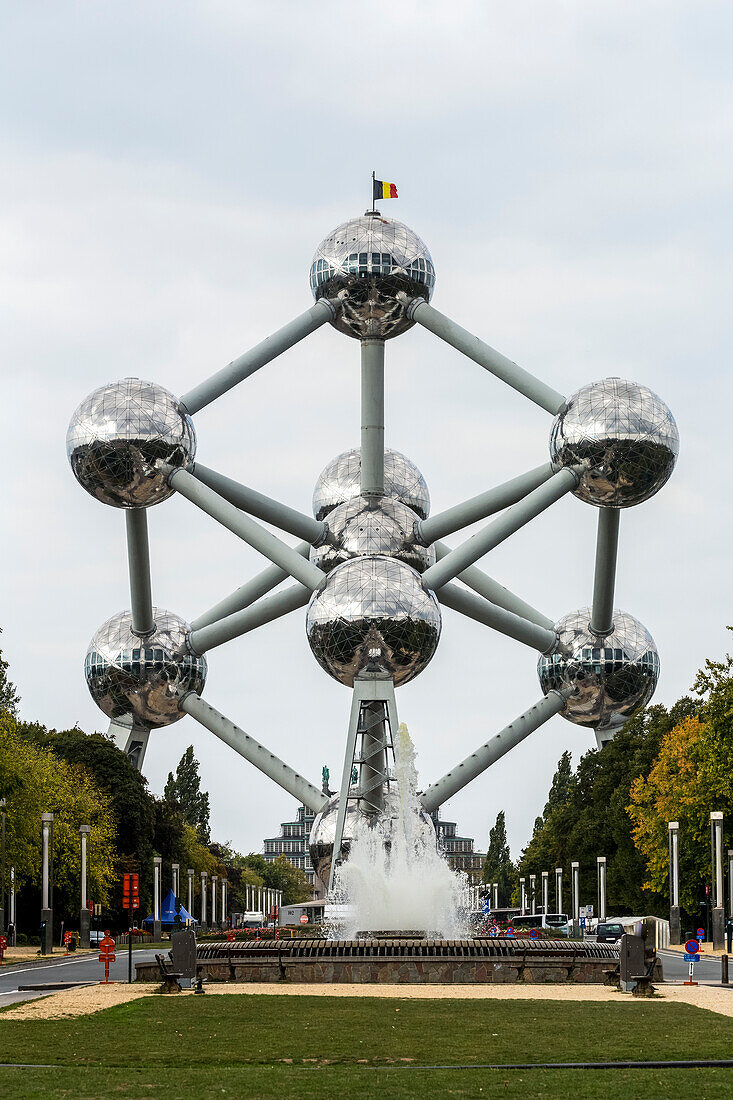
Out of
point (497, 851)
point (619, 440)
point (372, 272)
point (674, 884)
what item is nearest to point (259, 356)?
point (372, 272)

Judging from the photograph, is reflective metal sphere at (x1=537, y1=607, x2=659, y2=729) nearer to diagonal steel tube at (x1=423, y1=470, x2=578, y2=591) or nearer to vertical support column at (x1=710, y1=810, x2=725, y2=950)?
diagonal steel tube at (x1=423, y1=470, x2=578, y2=591)

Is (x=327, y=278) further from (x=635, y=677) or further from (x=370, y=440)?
(x=635, y=677)

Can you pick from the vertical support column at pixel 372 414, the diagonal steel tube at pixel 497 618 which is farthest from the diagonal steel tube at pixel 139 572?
the diagonal steel tube at pixel 497 618

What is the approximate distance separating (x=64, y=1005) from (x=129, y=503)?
886 inches

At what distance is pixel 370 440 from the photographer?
152ft

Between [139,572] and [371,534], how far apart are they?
19.2ft

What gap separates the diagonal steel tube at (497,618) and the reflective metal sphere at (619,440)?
7135mm

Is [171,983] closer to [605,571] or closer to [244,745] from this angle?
[605,571]

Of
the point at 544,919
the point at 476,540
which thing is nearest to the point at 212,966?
the point at 476,540

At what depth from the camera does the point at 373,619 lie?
4069 cm

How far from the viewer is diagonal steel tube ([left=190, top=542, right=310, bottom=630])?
4925 centimetres

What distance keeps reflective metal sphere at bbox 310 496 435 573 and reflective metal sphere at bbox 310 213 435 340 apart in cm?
445

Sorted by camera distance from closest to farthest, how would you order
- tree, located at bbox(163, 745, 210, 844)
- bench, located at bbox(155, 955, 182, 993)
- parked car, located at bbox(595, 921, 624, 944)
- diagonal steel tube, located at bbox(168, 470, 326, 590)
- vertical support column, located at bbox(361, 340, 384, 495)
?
Answer: bench, located at bbox(155, 955, 182, 993) → diagonal steel tube, located at bbox(168, 470, 326, 590) → parked car, located at bbox(595, 921, 624, 944) → vertical support column, located at bbox(361, 340, 384, 495) → tree, located at bbox(163, 745, 210, 844)

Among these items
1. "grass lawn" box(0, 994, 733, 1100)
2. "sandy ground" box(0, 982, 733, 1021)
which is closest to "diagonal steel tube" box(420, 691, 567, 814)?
"sandy ground" box(0, 982, 733, 1021)
